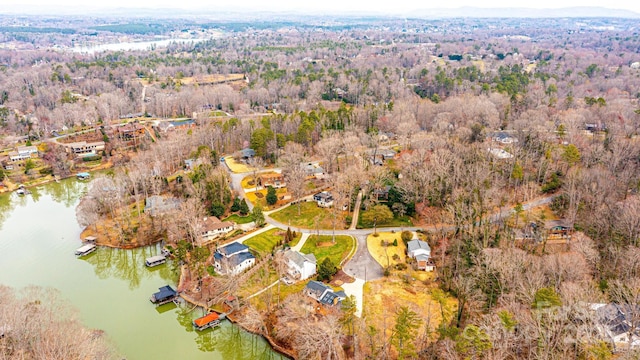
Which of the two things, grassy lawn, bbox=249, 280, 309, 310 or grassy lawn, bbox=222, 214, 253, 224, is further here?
grassy lawn, bbox=222, 214, 253, 224

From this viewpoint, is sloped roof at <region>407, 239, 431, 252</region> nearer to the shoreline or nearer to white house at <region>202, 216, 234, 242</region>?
the shoreline

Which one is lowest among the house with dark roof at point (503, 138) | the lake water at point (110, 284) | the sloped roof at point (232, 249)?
the lake water at point (110, 284)

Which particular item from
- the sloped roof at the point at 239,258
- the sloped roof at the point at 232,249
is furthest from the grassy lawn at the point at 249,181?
the sloped roof at the point at 239,258

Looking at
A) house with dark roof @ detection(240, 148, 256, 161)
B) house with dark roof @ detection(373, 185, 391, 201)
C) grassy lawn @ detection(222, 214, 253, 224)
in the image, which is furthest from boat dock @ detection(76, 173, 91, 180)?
house with dark roof @ detection(373, 185, 391, 201)

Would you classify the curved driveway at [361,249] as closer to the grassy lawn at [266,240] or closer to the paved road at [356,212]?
the paved road at [356,212]

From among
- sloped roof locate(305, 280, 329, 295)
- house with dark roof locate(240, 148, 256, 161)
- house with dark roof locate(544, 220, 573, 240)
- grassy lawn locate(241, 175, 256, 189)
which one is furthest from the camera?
house with dark roof locate(240, 148, 256, 161)

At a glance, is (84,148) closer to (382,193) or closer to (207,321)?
(382,193)
